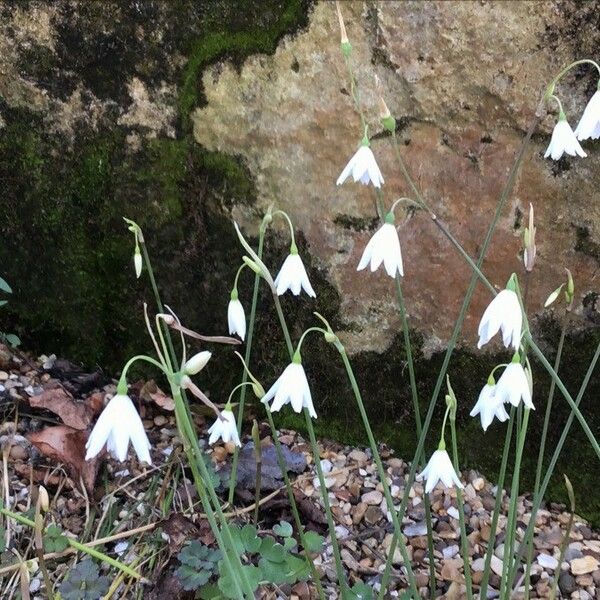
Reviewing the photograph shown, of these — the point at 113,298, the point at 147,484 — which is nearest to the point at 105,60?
the point at 113,298

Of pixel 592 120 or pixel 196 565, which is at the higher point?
pixel 592 120

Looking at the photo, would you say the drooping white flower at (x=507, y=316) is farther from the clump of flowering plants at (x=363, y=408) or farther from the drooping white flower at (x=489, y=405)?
the drooping white flower at (x=489, y=405)

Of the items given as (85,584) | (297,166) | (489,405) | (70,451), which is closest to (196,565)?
(85,584)

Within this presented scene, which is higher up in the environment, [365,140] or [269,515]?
[365,140]

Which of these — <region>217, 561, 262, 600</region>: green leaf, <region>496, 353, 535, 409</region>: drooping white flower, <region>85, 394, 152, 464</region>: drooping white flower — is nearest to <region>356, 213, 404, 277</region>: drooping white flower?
<region>496, 353, 535, 409</region>: drooping white flower

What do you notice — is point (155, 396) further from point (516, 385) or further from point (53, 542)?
point (516, 385)

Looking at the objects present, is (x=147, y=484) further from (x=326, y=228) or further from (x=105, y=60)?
(x=105, y=60)
